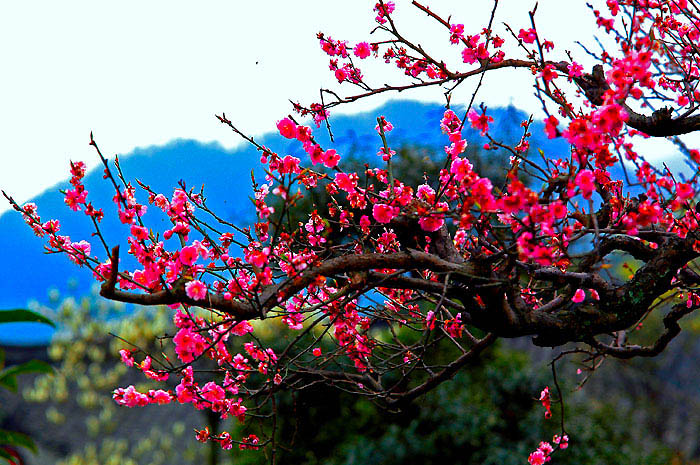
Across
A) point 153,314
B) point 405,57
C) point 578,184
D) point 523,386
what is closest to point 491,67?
point 405,57

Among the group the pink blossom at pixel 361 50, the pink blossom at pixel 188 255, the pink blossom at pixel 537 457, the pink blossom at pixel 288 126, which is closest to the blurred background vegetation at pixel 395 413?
the pink blossom at pixel 188 255

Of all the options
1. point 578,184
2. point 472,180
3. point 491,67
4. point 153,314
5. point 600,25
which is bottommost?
point 578,184

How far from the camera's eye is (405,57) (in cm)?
341

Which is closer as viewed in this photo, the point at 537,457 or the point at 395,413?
the point at 395,413

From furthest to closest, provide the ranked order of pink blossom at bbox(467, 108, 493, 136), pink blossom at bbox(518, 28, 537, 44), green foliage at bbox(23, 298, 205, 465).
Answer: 1. green foliage at bbox(23, 298, 205, 465)
2. pink blossom at bbox(518, 28, 537, 44)
3. pink blossom at bbox(467, 108, 493, 136)

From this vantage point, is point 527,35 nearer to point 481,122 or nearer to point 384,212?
point 481,122

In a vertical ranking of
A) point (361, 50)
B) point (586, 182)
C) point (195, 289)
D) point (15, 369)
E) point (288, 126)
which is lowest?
point (586, 182)

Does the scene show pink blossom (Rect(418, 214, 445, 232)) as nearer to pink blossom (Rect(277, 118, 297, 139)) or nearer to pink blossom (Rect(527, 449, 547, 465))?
pink blossom (Rect(277, 118, 297, 139))

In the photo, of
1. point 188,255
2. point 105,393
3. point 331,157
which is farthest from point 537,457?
point 105,393

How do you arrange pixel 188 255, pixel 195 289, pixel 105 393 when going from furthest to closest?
1. pixel 105 393
2. pixel 188 255
3. pixel 195 289

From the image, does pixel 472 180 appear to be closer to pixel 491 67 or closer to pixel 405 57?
pixel 491 67

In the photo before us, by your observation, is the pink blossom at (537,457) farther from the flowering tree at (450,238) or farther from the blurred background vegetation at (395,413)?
the blurred background vegetation at (395,413)

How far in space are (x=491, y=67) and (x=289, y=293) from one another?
5.84 ft

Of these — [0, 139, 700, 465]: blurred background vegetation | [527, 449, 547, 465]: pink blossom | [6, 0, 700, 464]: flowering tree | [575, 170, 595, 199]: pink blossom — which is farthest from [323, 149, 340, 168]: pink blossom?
[527, 449, 547, 465]: pink blossom
